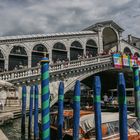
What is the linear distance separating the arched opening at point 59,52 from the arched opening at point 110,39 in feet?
22.0

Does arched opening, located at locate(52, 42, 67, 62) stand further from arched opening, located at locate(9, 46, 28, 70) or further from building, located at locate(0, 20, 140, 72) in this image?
arched opening, located at locate(9, 46, 28, 70)

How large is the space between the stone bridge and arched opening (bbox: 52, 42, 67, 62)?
4.04 meters

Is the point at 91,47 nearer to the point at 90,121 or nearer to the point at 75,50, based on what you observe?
the point at 75,50

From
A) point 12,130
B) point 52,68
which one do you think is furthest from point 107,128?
point 52,68

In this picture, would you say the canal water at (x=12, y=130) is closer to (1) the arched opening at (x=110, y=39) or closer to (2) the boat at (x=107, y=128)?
(2) the boat at (x=107, y=128)

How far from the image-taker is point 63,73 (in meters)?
18.9

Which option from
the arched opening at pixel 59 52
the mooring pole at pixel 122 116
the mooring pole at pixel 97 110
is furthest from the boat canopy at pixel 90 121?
the arched opening at pixel 59 52

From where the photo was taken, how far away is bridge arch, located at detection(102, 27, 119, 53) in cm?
2906

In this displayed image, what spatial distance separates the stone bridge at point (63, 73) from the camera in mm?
16841

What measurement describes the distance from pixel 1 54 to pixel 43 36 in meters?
4.03

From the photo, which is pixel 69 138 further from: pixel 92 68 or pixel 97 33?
pixel 97 33

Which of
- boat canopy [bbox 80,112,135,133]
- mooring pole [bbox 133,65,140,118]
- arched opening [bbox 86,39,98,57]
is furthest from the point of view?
arched opening [bbox 86,39,98,57]

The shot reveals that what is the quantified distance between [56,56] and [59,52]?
0.54 meters

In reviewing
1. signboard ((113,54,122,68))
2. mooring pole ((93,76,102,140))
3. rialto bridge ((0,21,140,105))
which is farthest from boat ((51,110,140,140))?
signboard ((113,54,122,68))
